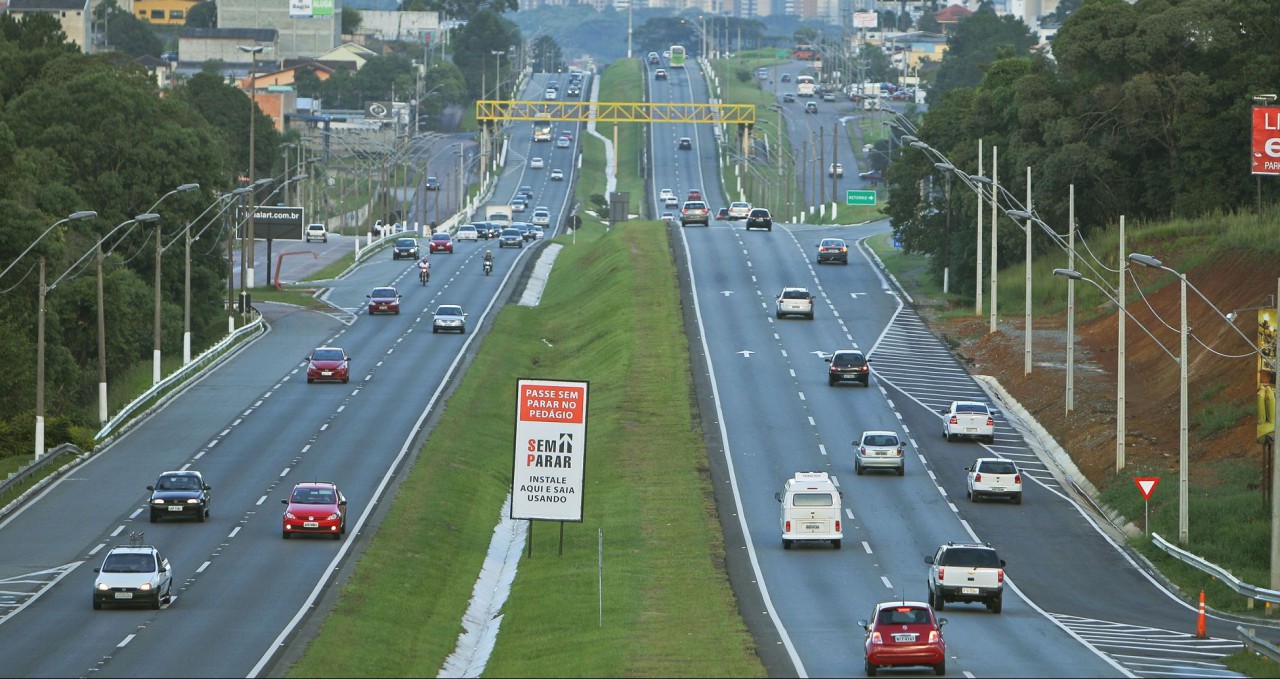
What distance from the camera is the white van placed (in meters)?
55.1

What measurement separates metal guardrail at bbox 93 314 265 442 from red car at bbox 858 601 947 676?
41220 mm

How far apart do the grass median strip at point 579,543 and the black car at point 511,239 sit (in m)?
43.0

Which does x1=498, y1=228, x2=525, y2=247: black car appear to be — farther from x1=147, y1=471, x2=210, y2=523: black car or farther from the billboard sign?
x1=147, y1=471, x2=210, y2=523: black car

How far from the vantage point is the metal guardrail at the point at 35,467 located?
62.7 meters

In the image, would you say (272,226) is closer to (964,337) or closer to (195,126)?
(195,126)

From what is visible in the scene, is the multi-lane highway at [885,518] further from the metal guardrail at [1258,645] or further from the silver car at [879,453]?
the metal guardrail at [1258,645]

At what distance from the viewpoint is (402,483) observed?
64.3 metres

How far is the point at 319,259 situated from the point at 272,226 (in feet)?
60.0

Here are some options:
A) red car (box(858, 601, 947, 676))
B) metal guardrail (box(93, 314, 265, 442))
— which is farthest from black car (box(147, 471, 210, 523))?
red car (box(858, 601, 947, 676))

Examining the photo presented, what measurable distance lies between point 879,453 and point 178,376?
108ft

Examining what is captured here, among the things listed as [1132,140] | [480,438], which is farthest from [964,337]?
[480,438]

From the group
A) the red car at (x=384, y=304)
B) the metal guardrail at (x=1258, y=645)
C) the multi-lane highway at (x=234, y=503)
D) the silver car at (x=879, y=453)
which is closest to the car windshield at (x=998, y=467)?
the silver car at (x=879, y=453)

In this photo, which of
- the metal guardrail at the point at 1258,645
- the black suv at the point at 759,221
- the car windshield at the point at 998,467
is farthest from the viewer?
the black suv at the point at 759,221

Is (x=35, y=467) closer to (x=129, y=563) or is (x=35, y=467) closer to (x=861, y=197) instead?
(x=129, y=563)
